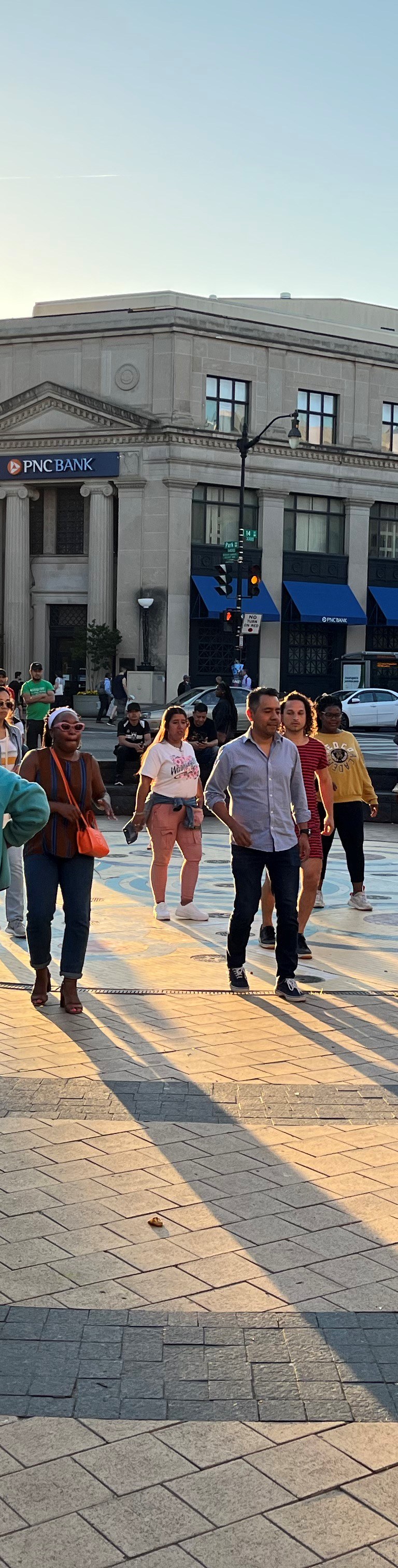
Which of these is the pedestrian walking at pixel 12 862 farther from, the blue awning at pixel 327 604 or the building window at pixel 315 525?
the building window at pixel 315 525

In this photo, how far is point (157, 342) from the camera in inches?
1709

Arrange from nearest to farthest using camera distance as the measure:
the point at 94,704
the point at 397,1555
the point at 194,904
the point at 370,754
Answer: the point at 397,1555, the point at 194,904, the point at 370,754, the point at 94,704

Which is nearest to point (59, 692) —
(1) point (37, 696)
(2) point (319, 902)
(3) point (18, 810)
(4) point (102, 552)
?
→ (4) point (102, 552)

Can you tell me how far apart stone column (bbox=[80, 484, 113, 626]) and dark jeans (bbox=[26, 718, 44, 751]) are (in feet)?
80.1

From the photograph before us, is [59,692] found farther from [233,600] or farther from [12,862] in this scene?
[12,862]

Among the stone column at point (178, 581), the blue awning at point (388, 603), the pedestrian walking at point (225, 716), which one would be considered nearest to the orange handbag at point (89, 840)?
the pedestrian walking at point (225, 716)

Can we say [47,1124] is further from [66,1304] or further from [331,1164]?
[66,1304]

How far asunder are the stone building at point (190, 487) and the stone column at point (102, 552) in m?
0.05

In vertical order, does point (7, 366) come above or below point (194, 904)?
above

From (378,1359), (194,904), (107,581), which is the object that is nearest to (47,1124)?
(378,1359)

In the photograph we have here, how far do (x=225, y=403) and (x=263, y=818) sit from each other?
38.1 meters

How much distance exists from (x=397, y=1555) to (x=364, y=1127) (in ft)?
9.76

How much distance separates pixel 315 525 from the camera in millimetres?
46938

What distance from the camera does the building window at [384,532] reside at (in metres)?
48.4
